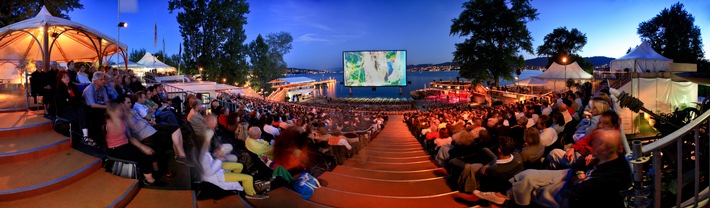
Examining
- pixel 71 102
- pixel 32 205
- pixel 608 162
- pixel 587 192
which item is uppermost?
pixel 71 102

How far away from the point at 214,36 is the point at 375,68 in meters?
21.6

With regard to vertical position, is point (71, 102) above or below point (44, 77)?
below

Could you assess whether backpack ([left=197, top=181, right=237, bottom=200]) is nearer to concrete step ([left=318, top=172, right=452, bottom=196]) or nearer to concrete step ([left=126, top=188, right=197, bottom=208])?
concrete step ([left=126, top=188, right=197, bottom=208])

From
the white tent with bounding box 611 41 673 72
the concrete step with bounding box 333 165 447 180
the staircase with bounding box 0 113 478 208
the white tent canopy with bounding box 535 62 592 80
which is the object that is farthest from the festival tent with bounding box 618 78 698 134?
the staircase with bounding box 0 113 478 208

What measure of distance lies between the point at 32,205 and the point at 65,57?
9.36 metres

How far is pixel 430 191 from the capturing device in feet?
17.0

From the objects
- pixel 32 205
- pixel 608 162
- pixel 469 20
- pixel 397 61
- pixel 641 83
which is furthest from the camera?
pixel 397 61

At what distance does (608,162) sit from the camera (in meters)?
2.99

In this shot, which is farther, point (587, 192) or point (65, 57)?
point (65, 57)

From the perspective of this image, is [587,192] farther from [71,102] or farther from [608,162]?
[71,102]

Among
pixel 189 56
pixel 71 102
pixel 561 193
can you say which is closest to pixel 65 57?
pixel 71 102

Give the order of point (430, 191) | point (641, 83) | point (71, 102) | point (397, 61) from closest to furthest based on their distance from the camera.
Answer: point (430, 191), point (71, 102), point (641, 83), point (397, 61)

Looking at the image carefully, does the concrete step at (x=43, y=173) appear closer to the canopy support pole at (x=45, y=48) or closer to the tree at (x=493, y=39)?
the canopy support pole at (x=45, y=48)

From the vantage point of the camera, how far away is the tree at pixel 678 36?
30.6 metres
